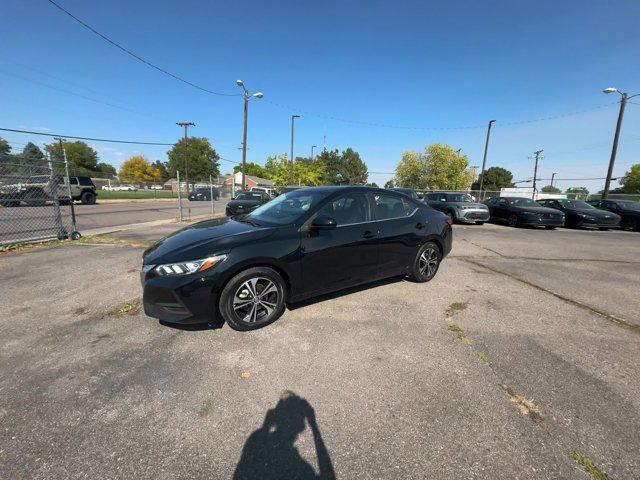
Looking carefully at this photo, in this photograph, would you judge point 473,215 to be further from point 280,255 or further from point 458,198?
point 280,255

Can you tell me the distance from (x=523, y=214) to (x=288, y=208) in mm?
13130

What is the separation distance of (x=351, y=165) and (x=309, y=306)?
84.4 metres

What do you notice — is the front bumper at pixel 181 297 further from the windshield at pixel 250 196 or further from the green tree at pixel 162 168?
the green tree at pixel 162 168

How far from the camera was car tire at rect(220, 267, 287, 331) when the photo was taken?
2914 mm

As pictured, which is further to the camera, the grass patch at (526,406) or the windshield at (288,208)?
the windshield at (288,208)

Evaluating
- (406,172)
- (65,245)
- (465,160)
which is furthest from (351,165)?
(65,245)

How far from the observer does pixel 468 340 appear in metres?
2.96

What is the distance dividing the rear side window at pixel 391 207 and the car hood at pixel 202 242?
1.63 metres

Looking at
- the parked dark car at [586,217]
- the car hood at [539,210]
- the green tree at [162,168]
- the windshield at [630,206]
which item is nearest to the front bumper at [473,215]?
the car hood at [539,210]

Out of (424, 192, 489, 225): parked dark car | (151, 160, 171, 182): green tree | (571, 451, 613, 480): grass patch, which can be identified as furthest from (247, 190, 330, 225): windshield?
(151, 160, 171, 182): green tree

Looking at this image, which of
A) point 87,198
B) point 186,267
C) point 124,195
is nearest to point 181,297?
point 186,267

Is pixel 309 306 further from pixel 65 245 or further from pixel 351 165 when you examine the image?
pixel 351 165

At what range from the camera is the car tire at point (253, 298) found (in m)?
2.91

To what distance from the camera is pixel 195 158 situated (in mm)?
88438
